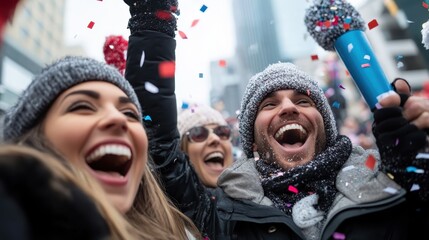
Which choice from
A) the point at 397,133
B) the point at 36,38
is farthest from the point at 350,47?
the point at 36,38

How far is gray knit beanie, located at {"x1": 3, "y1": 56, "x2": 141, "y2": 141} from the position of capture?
1.90 metres

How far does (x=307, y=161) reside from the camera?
261 cm

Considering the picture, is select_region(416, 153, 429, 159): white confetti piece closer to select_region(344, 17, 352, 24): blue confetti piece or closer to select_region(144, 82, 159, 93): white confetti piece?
select_region(344, 17, 352, 24): blue confetti piece

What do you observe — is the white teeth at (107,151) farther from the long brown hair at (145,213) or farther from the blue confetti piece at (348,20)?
the blue confetti piece at (348,20)

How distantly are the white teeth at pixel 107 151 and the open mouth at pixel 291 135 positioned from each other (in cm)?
122

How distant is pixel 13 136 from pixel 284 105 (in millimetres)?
1676

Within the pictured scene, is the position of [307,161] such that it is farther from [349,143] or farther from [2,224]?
[2,224]

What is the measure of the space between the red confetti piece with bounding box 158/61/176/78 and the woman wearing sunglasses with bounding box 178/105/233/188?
179 centimetres

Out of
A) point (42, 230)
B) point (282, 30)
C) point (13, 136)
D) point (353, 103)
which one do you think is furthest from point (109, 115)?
point (282, 30)

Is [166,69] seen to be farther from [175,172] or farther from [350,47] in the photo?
[350,47]

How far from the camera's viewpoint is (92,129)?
1807 millimetres

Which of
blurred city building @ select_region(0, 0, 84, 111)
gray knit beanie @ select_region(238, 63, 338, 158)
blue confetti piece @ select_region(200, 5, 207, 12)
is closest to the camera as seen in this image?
blue confetti piece @ select_region(200, 5, 207, 12)

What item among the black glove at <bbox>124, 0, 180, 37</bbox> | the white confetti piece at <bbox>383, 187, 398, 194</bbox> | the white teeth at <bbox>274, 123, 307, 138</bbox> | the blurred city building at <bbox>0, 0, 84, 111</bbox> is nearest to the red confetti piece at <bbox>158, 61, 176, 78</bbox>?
the black glove at <bbox>124, 0, 180, 37</bbox>

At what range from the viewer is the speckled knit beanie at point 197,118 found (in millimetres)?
4371
